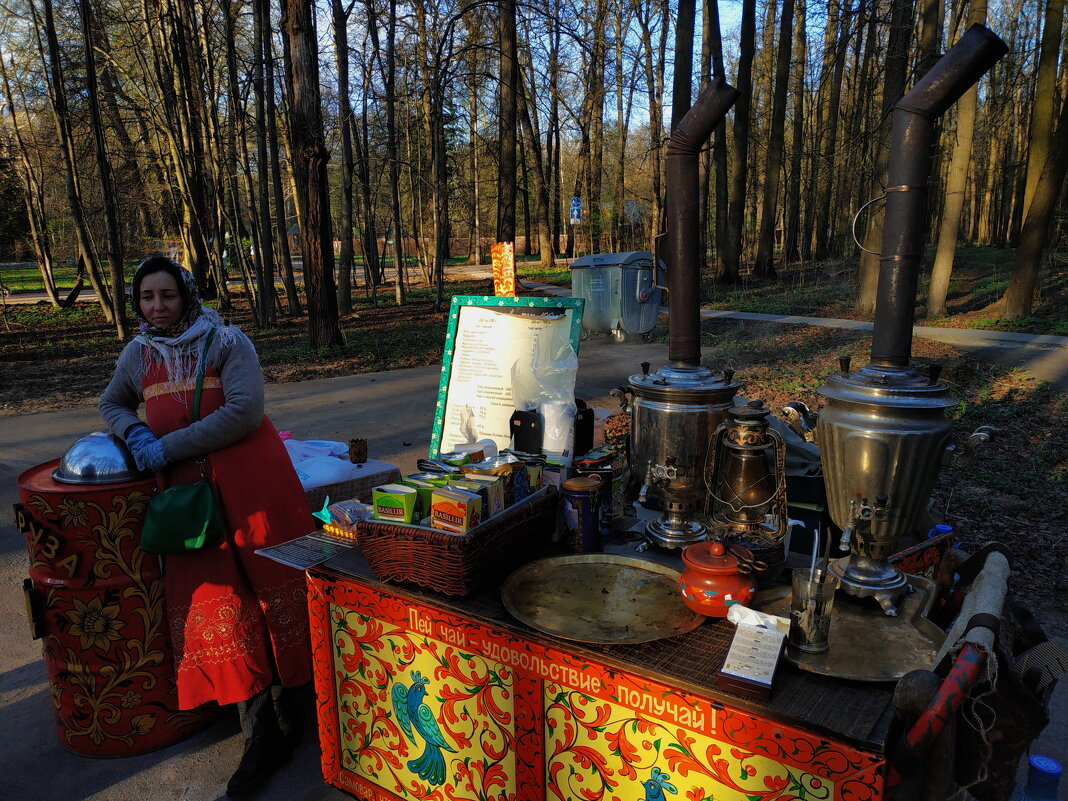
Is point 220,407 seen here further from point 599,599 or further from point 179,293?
point 599,599

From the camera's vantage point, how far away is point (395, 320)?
15039 mm

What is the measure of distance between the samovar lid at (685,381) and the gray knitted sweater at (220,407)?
1559mm

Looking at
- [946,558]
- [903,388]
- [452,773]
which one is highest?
[903,388]

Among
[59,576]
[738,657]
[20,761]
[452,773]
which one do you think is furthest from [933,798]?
[20,761]

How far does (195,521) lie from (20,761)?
1.34 m

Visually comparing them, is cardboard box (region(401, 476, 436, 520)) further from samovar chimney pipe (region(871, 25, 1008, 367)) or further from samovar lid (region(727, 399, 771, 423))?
samovar chimney pipe (region(871, 25, 1008, 367))

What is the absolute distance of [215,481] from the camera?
2.53 meters

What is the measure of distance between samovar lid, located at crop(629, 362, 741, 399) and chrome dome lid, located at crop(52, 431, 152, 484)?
80.9 inches

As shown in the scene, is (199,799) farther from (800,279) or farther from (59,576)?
(800,279)

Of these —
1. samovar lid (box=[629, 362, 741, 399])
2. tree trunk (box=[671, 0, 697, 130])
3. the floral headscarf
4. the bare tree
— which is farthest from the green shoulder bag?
the bare tree

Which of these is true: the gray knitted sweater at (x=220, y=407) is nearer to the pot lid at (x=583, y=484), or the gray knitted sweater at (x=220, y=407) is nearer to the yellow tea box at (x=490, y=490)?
the yellow tea box at (x=490, y=490)

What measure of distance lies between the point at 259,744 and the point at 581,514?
1.58 m

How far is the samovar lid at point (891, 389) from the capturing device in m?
2.06

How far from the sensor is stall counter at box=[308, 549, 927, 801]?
148cm
